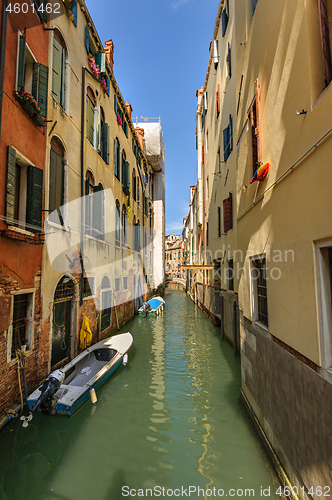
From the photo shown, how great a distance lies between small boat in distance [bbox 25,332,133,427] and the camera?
17.8ft

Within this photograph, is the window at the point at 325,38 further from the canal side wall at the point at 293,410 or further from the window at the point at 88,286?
the window at the point at 88,286

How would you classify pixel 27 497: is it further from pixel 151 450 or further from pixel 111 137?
pixel 111 137

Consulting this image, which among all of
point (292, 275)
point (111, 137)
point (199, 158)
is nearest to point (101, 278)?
point (111, 137)

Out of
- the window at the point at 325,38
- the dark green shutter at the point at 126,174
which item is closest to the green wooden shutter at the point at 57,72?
the window at the point at 325,38

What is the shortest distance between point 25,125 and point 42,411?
19.9ft

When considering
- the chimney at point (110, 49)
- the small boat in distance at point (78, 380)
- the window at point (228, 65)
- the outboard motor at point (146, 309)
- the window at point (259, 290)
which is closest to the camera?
the window at point (259, 290)

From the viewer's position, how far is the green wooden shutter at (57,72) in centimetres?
742

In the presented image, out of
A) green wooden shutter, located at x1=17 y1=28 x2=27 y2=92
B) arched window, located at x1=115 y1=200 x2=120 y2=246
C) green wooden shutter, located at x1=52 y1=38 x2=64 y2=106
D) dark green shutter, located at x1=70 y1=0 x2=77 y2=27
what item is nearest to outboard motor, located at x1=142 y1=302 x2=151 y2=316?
arched window, located at x1=115 y1=200 x2=120 y2=246

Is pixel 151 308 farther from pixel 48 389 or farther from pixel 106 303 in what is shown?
pixel 48 389

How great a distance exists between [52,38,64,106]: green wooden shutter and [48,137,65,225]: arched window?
4.08 feet

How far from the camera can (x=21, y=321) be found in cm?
582

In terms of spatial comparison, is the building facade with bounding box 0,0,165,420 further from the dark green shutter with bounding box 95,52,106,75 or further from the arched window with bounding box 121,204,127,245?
the arched window with bounding box 121,204,127,245

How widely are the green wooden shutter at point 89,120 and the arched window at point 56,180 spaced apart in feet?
8.13

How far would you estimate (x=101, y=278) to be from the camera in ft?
36.1
